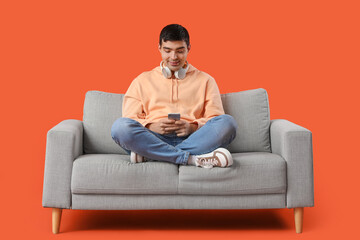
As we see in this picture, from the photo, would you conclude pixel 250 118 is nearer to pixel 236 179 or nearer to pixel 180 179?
pixel 236 179

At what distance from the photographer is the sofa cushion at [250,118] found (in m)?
5.07

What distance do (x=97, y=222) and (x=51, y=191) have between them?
1.72ft

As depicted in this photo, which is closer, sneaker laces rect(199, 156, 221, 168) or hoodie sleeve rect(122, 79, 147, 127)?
sneaker laces rect(199, 156, 221, 168)

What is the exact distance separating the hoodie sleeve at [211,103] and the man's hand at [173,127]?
0.16 metres

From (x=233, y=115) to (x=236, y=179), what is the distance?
0.99 m

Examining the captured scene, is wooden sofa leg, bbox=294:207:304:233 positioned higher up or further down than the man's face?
further down

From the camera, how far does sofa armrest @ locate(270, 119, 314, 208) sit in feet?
14.3

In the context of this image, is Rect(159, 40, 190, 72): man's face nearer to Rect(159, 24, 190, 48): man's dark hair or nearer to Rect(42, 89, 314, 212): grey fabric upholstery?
Rect(159, 24, 190, 48): man's dark hair


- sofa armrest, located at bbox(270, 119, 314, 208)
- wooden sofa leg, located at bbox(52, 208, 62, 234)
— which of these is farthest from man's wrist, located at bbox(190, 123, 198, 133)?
wooden sofa leg, located at bbox(52, 208, 62, 234)

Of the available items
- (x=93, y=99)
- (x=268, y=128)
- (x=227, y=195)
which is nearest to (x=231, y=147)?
(x=268, y=128)

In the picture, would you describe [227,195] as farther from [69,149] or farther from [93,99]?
[93,99]

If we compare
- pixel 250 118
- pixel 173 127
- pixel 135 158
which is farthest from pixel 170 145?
pixel 250 118

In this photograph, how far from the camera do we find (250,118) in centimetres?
→ 515

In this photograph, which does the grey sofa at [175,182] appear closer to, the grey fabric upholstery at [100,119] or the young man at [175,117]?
the young man at [175,117]
